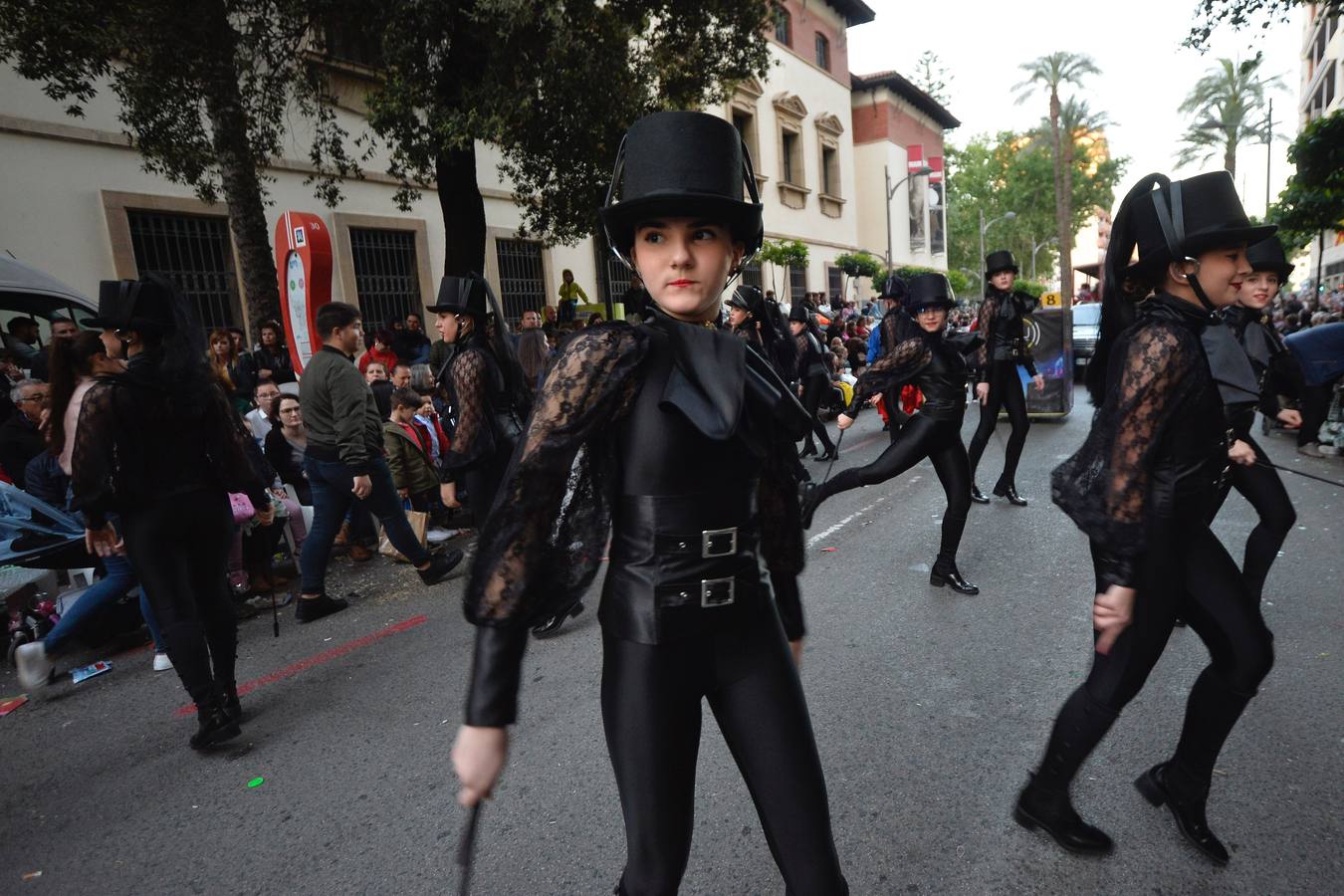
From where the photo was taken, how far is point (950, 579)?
4887mm

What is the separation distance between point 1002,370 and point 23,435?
26.2ft

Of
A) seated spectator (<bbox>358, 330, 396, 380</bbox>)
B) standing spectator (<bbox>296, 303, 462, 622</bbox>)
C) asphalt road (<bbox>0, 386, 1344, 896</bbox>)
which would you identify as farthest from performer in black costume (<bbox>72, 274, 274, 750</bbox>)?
seated spectator (<bbox>358, 330, 396, 380</bbox>)

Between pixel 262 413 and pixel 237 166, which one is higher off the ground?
pixel 237 166

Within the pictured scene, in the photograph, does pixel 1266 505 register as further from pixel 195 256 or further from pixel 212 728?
pixel 195 256

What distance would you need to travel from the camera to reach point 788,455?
6.16 ft

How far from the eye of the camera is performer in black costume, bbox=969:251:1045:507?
22.7ft

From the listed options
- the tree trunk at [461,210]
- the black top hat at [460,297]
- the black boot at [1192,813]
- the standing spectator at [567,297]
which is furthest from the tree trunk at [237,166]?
the black boot at [1192,813]

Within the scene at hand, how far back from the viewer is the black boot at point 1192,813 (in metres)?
2.36

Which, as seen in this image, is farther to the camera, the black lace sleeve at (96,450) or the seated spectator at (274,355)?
the seated spectator at (274,355)

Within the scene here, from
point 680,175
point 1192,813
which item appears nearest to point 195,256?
point 680,175

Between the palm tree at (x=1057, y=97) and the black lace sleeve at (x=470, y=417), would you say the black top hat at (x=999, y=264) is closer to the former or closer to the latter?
the black lace sleeve at (x=470, y=417)

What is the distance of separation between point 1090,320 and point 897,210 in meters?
23.2

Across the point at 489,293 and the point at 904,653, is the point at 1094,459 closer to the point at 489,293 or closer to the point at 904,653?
the point at 904,653

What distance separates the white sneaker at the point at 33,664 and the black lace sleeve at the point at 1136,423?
5231mm
